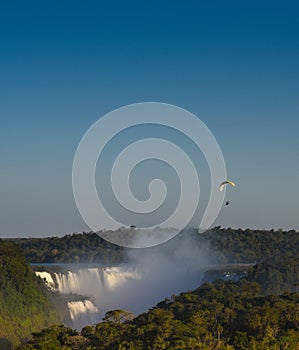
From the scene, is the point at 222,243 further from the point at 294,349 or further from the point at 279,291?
the point at 294,349

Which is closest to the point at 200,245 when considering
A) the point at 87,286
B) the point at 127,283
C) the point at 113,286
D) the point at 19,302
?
the point at 127,283

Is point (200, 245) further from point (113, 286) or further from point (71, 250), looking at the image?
point (113, 286)

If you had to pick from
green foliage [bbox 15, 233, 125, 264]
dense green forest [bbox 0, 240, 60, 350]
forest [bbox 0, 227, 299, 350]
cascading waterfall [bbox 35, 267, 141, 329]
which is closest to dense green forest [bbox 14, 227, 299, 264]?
green foliage [bbox 15, 233, 125, 264]

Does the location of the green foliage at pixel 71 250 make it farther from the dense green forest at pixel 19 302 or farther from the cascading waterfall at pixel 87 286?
the dense green forest at pixel 19 302

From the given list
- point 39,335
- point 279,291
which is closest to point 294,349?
point 39,335

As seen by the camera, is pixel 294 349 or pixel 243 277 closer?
pixel 294 349

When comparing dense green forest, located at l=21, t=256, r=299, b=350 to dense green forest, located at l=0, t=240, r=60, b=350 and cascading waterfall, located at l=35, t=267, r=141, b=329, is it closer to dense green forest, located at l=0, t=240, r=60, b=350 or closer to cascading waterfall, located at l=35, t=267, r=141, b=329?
dense green forest, located at l=0, t=240, r=60, b=350
